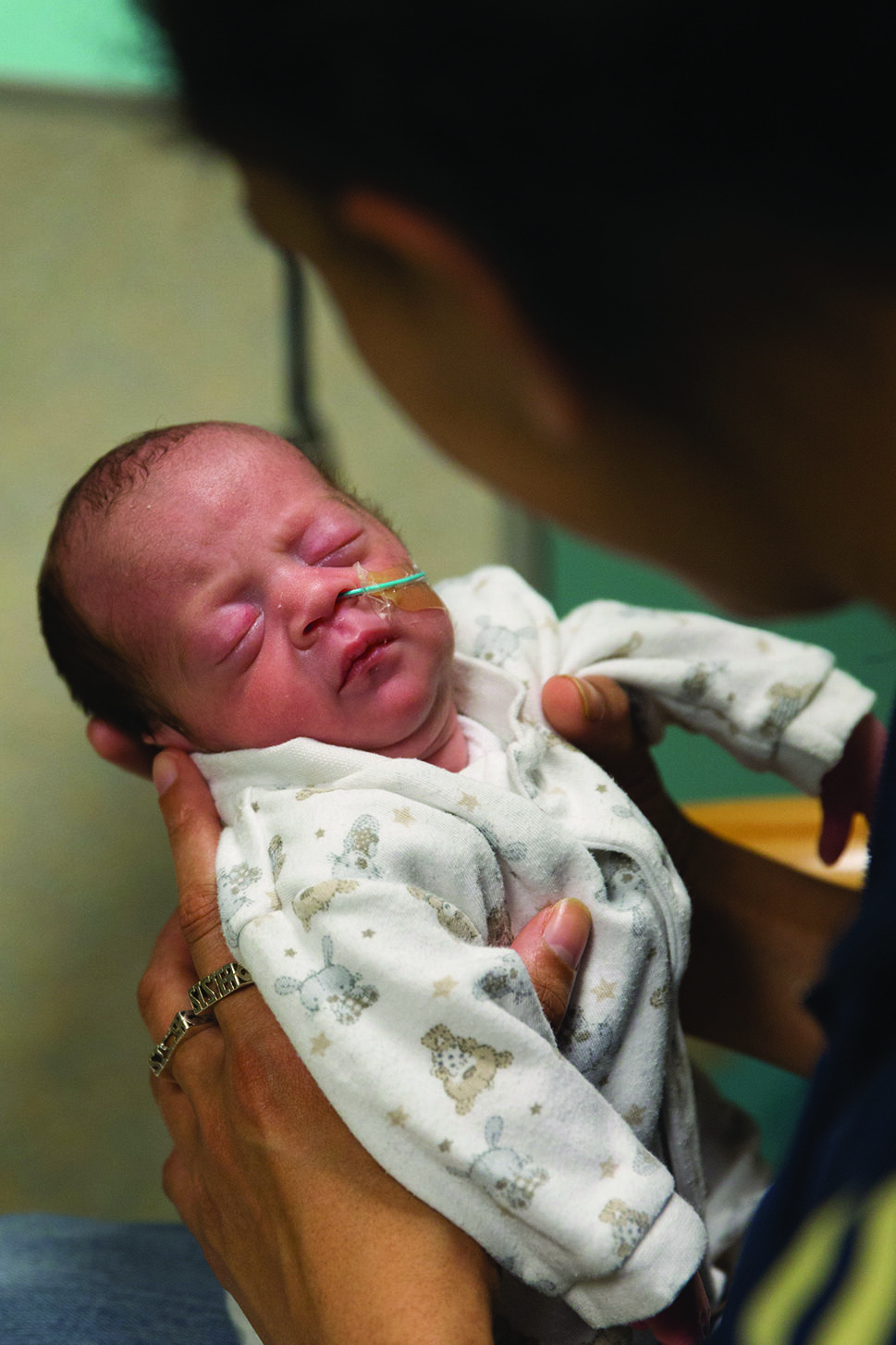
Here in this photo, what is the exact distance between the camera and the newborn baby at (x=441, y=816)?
26.0 inches

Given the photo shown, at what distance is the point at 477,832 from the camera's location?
2.59 feet

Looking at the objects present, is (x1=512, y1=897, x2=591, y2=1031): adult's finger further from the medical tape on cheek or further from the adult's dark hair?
the adult's dark hair

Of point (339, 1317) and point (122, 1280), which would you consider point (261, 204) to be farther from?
point (122, 1280)

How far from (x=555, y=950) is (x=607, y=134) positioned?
0.55m

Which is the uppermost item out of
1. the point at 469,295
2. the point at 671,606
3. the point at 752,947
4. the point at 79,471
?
the point at 469,295

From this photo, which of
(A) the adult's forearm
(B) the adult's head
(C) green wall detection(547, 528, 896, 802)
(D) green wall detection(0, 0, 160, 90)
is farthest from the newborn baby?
(D) green wall detection(0, 0, 160, 90)

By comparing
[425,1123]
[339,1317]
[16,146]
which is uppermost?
[16,146]

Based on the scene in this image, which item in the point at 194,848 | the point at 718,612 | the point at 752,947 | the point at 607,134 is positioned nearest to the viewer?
the point at 607,134

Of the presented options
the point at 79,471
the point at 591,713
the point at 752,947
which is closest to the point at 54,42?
the point at 79,471

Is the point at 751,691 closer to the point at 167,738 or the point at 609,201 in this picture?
the point at 167,738

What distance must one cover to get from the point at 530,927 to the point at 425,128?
0.56 metres

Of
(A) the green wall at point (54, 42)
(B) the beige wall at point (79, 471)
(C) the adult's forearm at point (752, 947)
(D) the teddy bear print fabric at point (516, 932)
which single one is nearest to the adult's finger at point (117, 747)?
(D) the teddy bear print fabric at point (516, 932)

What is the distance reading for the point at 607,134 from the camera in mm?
331

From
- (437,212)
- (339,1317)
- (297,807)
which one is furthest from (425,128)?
(339,1317)
